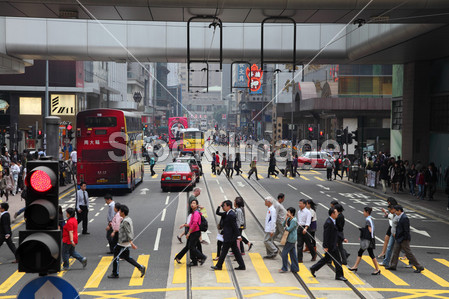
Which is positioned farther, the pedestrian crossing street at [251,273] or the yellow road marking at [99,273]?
the pedestrian crossing street at [251,273]

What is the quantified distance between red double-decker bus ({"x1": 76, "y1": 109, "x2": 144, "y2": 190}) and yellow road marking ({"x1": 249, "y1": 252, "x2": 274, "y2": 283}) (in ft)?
43.7

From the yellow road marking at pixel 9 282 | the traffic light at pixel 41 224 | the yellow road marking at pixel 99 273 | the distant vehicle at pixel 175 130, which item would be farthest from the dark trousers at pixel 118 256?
the distant vehicle at pixel 175 130

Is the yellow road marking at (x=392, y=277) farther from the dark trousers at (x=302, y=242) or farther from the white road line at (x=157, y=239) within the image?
the white road line at (x=157, y=239)

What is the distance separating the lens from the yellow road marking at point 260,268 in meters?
12.7

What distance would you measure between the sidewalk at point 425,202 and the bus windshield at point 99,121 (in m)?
14.0

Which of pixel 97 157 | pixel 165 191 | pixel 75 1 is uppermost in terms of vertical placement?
pixel 75 1

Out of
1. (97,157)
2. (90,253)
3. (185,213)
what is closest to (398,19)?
(185,213)

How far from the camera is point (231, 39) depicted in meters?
29.2

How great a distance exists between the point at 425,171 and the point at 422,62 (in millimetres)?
8348

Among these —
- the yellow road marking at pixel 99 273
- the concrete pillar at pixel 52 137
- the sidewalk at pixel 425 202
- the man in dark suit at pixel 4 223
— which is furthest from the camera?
the sidewalk at pixel 425 202

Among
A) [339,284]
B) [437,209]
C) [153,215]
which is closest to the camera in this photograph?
[339,284]

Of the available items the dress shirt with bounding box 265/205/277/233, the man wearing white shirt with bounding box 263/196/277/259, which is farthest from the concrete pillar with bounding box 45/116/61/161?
the dress shirt with bounding box 265/205/277/233

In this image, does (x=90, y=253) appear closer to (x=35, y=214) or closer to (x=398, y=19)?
(x=35, y=214)

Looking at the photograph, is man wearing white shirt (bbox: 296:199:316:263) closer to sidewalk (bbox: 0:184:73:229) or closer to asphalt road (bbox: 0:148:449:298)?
asphalt road (bbox: 0:148:449:298)
